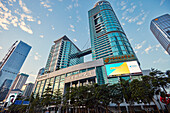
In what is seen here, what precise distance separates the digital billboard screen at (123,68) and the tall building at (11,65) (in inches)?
5651

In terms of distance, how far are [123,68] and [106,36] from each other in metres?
42.9

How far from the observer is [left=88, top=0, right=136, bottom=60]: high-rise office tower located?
2336 inches

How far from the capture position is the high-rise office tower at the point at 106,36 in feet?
195

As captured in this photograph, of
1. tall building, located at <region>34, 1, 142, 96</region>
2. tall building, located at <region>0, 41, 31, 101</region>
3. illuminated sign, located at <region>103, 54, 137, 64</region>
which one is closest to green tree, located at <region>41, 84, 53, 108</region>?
tall building, located at <region>34, 1, 142, 96</region>

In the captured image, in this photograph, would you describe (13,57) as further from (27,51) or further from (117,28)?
(117,28)

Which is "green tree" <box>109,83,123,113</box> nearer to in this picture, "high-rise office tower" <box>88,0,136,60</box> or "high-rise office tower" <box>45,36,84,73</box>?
"high-rise office tower" <box>88,0,136,60</box>

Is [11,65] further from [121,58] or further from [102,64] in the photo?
[121,58]

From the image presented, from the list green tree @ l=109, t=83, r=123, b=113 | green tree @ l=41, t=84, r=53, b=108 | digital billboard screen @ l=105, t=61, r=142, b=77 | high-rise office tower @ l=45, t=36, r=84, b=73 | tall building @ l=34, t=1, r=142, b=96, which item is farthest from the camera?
high-rise office tower @ l=45, t=36, r=84, b=73

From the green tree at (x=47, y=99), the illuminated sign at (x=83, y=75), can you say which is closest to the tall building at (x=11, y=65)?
the green tree at (x=47, y=99)

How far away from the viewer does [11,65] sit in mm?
126750

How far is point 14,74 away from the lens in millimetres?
130375

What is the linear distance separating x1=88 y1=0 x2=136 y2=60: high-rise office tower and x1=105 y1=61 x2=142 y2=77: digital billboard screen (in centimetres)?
1958

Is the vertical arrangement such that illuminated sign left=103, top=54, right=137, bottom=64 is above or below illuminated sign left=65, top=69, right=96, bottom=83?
above

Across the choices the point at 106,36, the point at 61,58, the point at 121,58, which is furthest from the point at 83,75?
the point at 61,58
